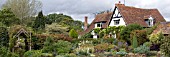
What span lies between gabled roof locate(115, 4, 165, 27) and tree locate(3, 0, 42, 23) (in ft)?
49.3

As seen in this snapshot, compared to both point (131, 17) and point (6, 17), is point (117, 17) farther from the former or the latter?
point (6, 17)

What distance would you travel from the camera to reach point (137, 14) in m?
44.2

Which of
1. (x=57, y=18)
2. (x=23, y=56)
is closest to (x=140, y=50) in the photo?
(x=23, y=56)

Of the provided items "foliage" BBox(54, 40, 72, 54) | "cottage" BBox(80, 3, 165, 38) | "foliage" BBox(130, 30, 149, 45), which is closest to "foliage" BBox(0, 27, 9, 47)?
"foliage" BBox(54, 40, 72, 54)

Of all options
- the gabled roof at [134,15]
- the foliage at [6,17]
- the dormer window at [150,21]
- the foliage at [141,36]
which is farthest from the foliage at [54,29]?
the foliage at [141,36]

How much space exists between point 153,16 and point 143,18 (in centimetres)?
184

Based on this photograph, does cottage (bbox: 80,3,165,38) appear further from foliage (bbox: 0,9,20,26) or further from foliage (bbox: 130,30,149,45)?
foliage (bbox: 0,9,20,26)

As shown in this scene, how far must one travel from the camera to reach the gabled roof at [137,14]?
42.5m

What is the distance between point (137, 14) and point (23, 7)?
61.6 ft

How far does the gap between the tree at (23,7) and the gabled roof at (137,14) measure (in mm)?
15027

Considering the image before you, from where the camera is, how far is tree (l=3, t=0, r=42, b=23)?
49250 millimetres

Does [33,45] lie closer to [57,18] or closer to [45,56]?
[45,56]

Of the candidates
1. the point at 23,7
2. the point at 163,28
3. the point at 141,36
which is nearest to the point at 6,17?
the point at 23,7

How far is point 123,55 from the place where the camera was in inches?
955
